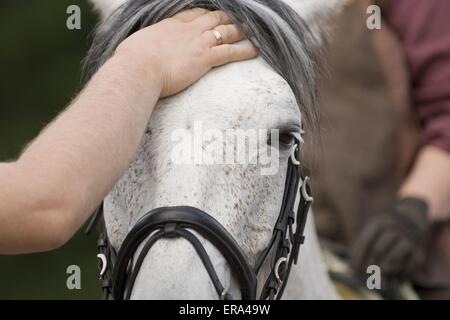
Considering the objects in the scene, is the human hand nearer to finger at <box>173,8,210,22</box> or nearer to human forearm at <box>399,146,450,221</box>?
finger at <box>173,8,210,22</box>

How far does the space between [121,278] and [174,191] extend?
0.20m

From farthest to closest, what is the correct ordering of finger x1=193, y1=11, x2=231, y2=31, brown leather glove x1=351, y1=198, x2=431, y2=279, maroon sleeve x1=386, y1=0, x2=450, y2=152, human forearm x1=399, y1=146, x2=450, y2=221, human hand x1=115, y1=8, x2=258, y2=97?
maroon sleeve x1=386, y1=0, x2=450, y2=152
human forearm x1=399, y1=146, x2=450, y2=221
brown leather glove x1=351, y1=198, x2=431, y2=279
finger x1=193, y1=11, x2=231, y2=31
human hand x1=115, y1=8, x2=258, y2=97

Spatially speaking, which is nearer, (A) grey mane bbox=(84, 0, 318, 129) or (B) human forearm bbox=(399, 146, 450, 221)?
(A) grey mane bbox=(84, 0, 318, 129)

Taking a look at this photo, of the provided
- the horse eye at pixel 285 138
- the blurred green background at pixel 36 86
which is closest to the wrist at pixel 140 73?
the horse eye at pixel 285 138

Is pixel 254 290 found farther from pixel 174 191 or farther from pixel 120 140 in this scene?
pixel 120 140

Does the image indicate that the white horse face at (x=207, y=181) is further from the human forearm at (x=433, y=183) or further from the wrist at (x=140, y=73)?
the human forearm at (x=433, y=183)

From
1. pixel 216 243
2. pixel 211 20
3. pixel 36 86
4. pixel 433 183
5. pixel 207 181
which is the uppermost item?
pixel 211 20

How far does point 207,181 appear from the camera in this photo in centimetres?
147

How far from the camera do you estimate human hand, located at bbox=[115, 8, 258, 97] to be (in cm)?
152

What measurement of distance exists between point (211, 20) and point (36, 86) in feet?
16.3

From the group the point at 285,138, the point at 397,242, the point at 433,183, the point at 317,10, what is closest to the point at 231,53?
the point at 285,138

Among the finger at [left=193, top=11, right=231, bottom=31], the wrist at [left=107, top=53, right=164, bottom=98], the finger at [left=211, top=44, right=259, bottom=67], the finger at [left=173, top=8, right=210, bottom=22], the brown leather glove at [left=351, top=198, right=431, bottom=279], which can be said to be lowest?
the brown leather glove at [left=351, top=198, right=431, bottom=279]

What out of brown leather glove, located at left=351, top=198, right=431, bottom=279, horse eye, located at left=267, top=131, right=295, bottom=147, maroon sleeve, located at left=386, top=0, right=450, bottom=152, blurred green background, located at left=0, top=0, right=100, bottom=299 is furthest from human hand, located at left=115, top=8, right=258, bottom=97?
blurred green background, located at left=0, top=0, right=100, bottom=299

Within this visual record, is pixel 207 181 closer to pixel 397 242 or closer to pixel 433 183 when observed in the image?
pixel 397 242
